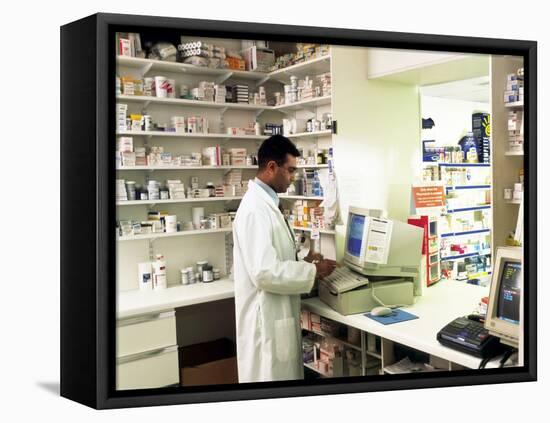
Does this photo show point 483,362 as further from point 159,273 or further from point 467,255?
point 159,273

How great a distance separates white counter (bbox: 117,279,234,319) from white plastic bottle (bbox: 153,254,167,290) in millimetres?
29

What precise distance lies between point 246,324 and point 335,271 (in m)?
0.50

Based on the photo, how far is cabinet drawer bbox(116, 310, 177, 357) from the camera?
2.40m

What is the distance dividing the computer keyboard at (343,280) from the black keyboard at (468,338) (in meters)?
0.44

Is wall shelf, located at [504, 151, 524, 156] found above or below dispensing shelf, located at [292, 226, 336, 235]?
above

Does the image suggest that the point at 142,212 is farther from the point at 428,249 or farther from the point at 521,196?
the point at 521,196

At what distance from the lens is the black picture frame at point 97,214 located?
2.32m

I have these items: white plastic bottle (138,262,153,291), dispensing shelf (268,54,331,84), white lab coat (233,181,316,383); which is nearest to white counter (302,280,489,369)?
white lab coat (233,181,316,383)

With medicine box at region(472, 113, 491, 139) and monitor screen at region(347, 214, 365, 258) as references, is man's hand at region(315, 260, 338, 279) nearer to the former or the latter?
monitor screen at region(347, 214, 365, 258)

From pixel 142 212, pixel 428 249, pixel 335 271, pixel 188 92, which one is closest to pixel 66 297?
pixel 142 212

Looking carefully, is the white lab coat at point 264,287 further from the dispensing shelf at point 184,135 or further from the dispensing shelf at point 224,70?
the dispensing shelf at point 224,70

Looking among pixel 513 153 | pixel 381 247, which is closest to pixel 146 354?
pixel 381 247

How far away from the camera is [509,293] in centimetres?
276

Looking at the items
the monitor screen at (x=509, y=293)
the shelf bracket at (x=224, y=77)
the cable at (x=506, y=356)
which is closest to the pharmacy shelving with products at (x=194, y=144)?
the shelf bracket at (x=224, y=77)
